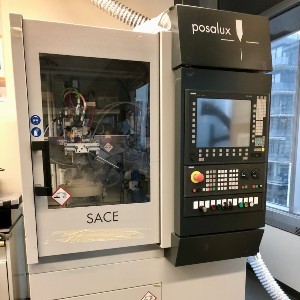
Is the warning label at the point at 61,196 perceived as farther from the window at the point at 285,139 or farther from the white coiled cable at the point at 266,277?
the window at the point at 285,139

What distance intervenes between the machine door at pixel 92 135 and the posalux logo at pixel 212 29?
182 millimetres

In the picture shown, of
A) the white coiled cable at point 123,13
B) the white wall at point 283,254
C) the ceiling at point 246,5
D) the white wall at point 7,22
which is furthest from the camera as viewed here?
the ceiling at point 246,5

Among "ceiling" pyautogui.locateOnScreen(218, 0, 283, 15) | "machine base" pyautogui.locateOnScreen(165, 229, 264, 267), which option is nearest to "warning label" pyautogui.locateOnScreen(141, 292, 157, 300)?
"machine base" pyautogui.locateOnScreen(165, 229, 264, 267)

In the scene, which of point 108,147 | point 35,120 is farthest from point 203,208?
point 35,120

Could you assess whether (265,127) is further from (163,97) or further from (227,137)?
(163,97)

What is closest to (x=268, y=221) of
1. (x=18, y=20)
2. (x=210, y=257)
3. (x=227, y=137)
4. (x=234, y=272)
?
(x=234, y=272)

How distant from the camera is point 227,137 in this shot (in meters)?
1.15

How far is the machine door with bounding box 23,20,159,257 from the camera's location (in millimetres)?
989

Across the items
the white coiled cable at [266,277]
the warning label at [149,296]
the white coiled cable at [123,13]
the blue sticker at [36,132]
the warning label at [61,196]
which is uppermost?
the white coiled cable at [123,13]

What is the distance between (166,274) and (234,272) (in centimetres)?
40

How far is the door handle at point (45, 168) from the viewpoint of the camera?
0.96 metres

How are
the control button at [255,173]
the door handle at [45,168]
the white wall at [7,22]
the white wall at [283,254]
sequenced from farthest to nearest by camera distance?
the white wall at [283,254]
the white wall at [7,22]
the control button at [255,173]
the door handle at [45,168]

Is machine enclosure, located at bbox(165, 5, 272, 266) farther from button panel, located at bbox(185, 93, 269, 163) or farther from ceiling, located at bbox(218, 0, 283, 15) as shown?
ceiling, located at bbox(218, 0, 283, 15)

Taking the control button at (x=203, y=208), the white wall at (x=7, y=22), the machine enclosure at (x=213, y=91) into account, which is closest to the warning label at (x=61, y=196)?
the machine enclosure at (x=213, y=91)
